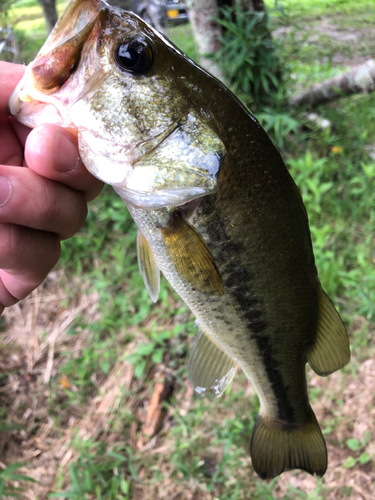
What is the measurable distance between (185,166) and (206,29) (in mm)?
3138

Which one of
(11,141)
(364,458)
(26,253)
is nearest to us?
(26,253)

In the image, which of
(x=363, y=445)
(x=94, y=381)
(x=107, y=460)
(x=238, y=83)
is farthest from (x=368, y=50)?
(x=107, y=460)

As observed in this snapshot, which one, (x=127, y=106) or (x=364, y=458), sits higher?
(x=127, y=106)

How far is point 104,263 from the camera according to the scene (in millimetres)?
3805

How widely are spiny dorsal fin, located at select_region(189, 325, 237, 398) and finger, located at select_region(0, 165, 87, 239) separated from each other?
75 cm

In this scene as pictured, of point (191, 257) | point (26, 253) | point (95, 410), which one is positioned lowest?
point (95, 410)

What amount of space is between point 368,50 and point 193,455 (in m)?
6.36

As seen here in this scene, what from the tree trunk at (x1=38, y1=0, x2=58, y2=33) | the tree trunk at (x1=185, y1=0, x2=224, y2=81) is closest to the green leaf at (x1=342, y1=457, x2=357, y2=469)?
the tree trunk at (x1=185, y1=0, x2=224, y2=81)

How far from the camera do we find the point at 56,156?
1.06 m

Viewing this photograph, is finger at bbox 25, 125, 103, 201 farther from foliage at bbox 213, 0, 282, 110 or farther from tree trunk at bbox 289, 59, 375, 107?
tree trunk at bbox 289, 59, 375, 107

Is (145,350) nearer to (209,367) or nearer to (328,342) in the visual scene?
(209,367)

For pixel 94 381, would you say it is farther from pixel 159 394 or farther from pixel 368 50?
pixel 368 50

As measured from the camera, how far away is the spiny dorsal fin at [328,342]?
1364 millimetres

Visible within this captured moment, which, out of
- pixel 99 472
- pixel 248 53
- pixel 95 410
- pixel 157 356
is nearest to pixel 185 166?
pixel 157 356
